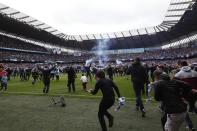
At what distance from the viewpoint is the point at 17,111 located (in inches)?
480

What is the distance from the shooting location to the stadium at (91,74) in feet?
29.4

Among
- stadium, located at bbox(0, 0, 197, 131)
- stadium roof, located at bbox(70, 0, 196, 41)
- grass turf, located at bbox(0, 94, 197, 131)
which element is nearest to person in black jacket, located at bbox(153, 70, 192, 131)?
stadium, located at bbox(0, 0, 197, 131)

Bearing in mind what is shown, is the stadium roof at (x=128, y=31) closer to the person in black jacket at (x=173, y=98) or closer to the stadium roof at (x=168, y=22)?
the stadium roof at (x=168, y=22)

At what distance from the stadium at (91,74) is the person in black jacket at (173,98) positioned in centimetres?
2

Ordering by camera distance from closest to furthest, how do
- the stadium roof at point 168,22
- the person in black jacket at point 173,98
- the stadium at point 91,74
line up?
the person in black jacket at point 173,98 → the stadium at point 91,74 → the stadium roof at point 168,22

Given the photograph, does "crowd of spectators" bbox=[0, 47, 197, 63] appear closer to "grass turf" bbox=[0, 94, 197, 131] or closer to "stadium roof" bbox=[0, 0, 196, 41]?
"stadium roof" bbox=[0, 0, 196, 41]

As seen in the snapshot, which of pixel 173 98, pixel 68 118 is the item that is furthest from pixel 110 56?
pixel 173 98

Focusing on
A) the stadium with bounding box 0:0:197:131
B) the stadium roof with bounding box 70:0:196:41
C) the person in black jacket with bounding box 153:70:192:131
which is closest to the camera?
the person in black jacket with bounding box 153:70:192:131

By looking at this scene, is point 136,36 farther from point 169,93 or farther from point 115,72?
point 169,93

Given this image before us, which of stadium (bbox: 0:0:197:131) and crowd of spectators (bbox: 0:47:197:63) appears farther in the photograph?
crowd of spectators (bbox: 0:47:197:63)

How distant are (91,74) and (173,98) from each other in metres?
41.0

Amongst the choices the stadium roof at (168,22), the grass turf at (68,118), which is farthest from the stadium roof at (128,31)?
the grass turf at (68,118)

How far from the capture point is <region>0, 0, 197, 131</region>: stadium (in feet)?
29.4

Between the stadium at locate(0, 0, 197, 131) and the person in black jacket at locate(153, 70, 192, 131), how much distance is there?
0.07ft
